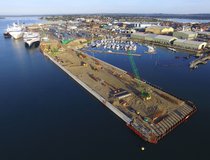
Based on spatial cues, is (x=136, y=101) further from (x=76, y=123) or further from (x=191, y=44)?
(x=191, y=44)

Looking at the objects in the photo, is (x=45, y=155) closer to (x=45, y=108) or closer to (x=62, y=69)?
(x=45, y=108)

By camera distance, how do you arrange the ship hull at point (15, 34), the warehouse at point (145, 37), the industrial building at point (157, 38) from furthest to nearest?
the ship hull at point (15, 34)
the warehouse at point (145, 37)
the industrial building at point (157, 38)

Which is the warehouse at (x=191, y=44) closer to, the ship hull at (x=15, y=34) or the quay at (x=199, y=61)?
the quay at (x=199, y=61)

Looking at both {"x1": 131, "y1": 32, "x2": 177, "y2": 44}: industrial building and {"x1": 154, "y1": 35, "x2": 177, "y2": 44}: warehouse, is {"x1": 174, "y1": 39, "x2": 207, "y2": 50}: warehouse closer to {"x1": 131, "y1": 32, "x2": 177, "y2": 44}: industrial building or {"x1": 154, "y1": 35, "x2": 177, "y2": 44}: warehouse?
{"x1": 154, "y1": 35, "x2": 177, "y2": 44}: warehouse

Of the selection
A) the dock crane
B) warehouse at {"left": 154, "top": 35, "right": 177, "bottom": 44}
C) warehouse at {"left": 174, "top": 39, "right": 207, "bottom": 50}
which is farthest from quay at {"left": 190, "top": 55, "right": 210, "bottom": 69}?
warehouse at {"left": 154, "top": 35, "right": 177, "bottom": 44}

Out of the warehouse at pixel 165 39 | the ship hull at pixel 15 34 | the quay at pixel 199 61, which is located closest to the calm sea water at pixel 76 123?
the quay at pixel 199 61

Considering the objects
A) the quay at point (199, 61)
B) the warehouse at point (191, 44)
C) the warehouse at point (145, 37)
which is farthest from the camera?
the warehouse at point (145, 37)

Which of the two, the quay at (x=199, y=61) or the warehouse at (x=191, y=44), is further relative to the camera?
the warehouse at (x=191, y=44)
